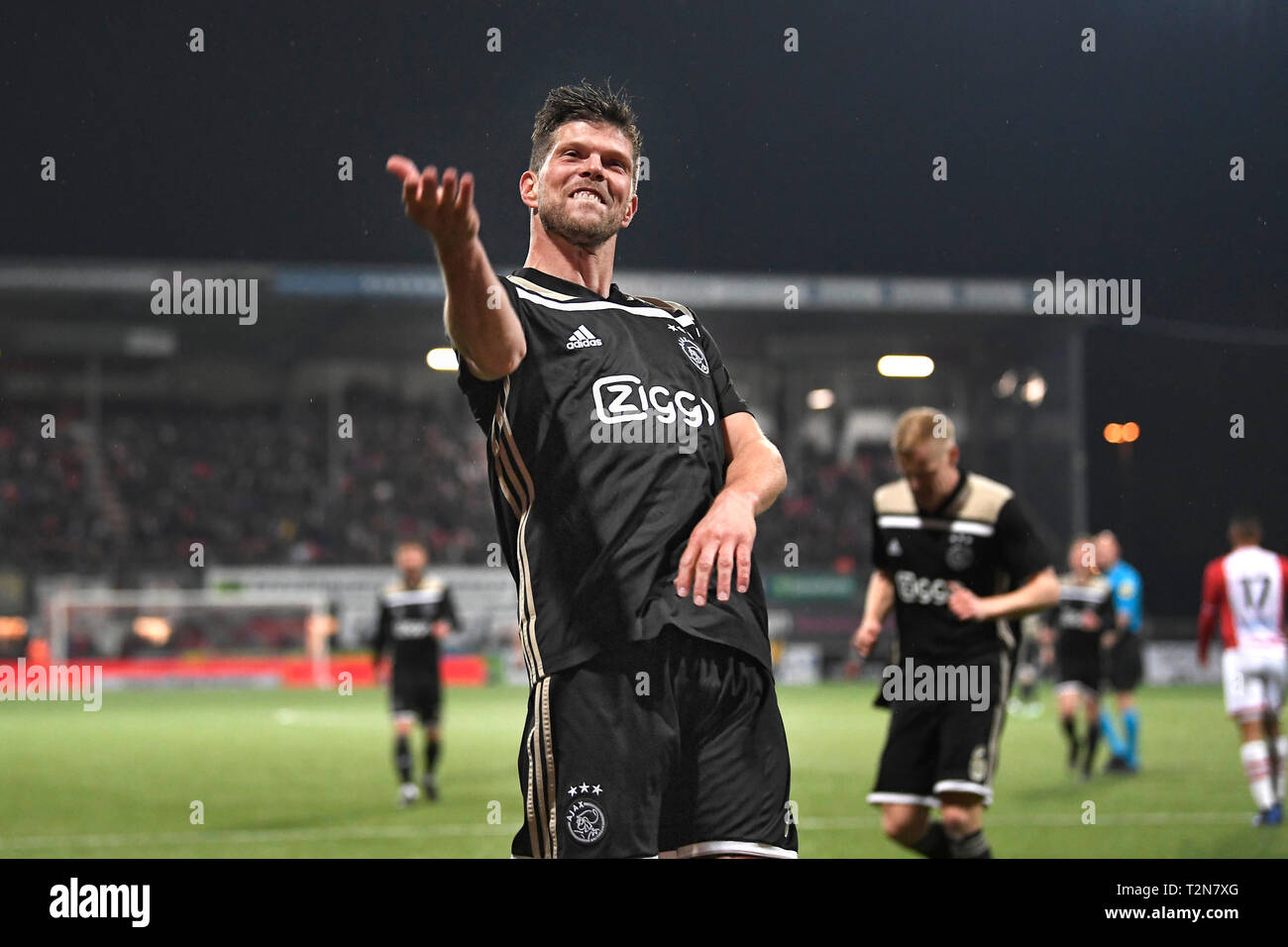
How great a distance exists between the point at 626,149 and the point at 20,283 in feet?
89.8

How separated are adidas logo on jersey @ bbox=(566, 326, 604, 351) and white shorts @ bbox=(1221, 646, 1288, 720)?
23.3 feet

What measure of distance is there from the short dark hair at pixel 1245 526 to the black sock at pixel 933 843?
429 centimetres

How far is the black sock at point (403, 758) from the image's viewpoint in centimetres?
1034

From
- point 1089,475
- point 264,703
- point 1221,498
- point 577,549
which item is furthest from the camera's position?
point 1089,475

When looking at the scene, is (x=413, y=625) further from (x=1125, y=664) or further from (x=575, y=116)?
(x=575, y=116)

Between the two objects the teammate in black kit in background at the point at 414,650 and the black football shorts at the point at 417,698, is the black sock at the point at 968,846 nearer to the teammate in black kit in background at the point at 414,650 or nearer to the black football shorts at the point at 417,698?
the teammate in black kit in background at the point at 414,650

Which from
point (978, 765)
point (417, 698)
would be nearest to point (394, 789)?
Result: point (417, 698)

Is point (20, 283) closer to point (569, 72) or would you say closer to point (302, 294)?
point (302, 294)

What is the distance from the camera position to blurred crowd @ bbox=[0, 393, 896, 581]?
26.8 metres

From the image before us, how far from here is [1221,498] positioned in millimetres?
9328

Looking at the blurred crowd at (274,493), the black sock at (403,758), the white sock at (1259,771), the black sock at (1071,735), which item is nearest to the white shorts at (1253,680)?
the white sock at (1259,771)

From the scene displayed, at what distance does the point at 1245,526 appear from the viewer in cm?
923

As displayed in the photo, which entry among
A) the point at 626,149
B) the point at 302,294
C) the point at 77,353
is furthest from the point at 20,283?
the point at 626,149

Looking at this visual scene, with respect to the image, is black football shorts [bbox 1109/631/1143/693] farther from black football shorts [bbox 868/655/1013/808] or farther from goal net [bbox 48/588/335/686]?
goal net [bbox 48/588/335/686]
